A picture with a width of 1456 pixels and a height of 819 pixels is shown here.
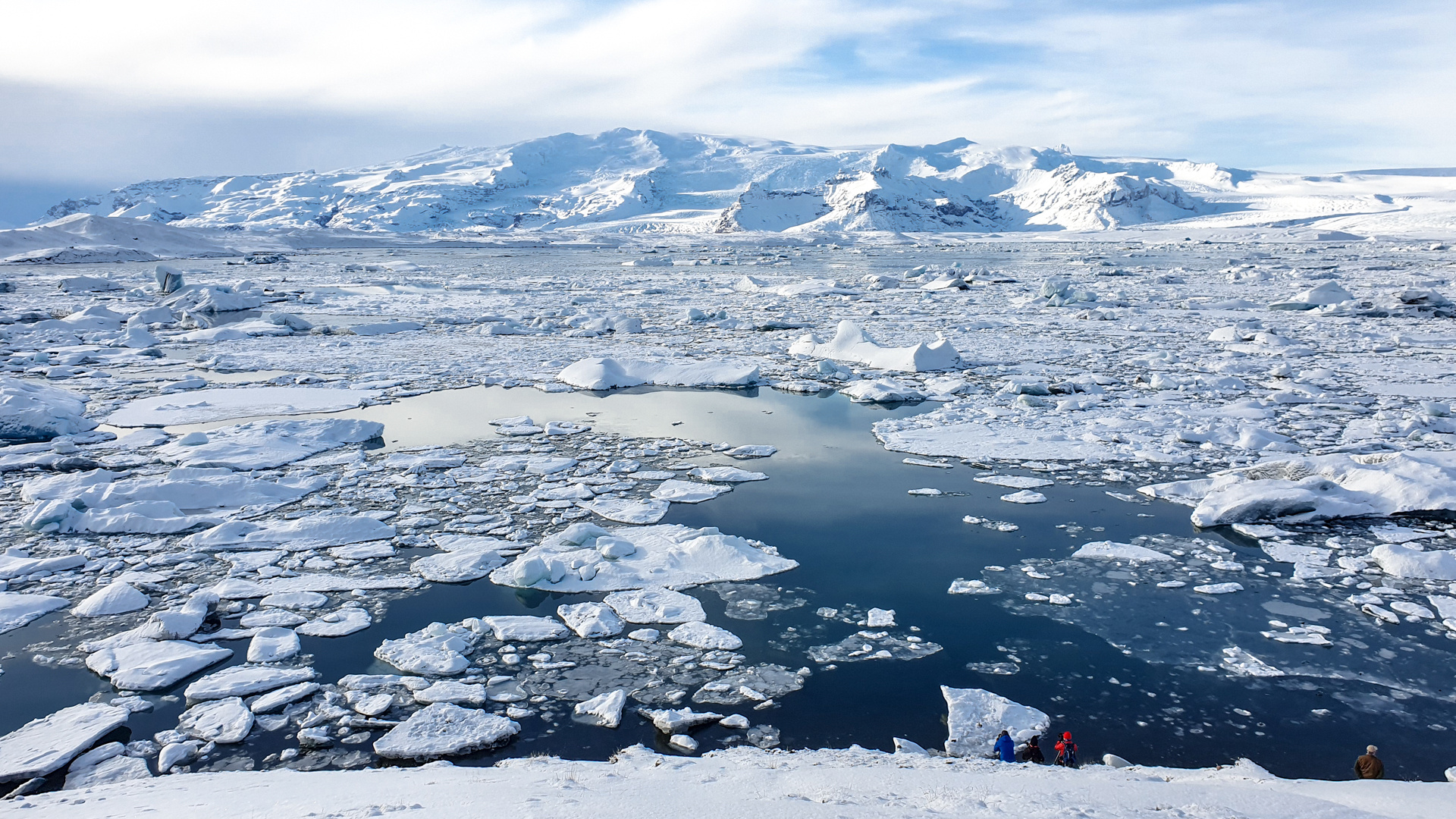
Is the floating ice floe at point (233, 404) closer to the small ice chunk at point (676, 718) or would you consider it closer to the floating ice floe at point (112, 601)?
the floating ice floe at point (112, 601)

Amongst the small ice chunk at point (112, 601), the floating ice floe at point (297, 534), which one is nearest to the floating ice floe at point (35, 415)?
the floating ice floe at point (297, 534)

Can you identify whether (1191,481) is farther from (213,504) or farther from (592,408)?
(213,504)

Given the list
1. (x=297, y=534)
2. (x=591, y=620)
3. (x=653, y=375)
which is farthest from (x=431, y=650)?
(x=653, y=375)

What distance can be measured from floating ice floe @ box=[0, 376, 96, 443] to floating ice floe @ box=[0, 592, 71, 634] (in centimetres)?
463

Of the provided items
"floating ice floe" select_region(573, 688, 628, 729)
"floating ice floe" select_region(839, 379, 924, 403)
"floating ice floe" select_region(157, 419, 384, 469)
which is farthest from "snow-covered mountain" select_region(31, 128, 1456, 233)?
"floating ice floe" select_region(573, 688, 628, 729)

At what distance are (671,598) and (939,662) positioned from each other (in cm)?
169

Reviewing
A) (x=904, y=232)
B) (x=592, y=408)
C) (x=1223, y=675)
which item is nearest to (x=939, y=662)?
(x=1223, y=675)

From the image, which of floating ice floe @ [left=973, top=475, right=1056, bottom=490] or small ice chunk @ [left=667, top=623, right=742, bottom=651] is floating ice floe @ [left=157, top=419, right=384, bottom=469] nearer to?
small ice chunk @ [left=667, top=623, right=742, bottom=651]

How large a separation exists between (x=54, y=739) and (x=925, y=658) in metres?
4.25

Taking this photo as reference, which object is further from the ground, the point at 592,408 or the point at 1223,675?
the point at 592,408

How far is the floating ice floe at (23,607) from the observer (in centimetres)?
502

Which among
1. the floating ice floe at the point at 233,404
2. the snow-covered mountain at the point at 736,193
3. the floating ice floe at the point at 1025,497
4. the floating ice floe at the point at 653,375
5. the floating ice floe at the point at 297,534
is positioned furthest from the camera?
the snow-covered mountain at the point at 736,193

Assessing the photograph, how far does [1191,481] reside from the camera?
7.30 m

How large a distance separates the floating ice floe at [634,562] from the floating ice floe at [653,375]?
5.66 metres
